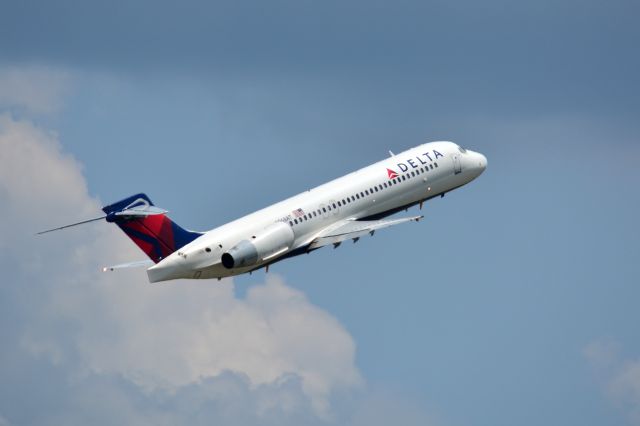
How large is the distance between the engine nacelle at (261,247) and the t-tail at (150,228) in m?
3.75

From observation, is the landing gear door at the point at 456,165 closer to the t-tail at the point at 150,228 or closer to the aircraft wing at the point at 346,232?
the aircraft wing at the point at 346,232

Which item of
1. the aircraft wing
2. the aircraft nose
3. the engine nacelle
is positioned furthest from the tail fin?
the aircraft nose

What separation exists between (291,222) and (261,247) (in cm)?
469

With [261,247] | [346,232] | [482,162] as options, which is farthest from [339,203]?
[482,162]

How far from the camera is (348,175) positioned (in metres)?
162

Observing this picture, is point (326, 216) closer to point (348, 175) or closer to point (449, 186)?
point (348, 175)

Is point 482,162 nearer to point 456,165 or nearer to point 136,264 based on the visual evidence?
point 456,165

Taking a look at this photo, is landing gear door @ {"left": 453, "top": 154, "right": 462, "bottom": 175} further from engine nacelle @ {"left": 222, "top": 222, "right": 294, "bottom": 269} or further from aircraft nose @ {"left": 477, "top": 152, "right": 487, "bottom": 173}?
engine nacelle @ {"left": 222, "top": 222, "right": 294, "bottom": 269}

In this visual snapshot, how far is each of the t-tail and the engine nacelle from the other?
375cm

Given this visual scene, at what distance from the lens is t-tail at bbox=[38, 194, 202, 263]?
150m

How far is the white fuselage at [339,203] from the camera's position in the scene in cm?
14975

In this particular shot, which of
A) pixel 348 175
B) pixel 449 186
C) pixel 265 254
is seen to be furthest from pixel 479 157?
pixel 265 254

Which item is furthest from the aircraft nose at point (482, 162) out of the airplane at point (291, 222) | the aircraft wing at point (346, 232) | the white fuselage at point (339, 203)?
the aircraft wing at point (346, 232)

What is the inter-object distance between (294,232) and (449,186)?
21348 millimetres
